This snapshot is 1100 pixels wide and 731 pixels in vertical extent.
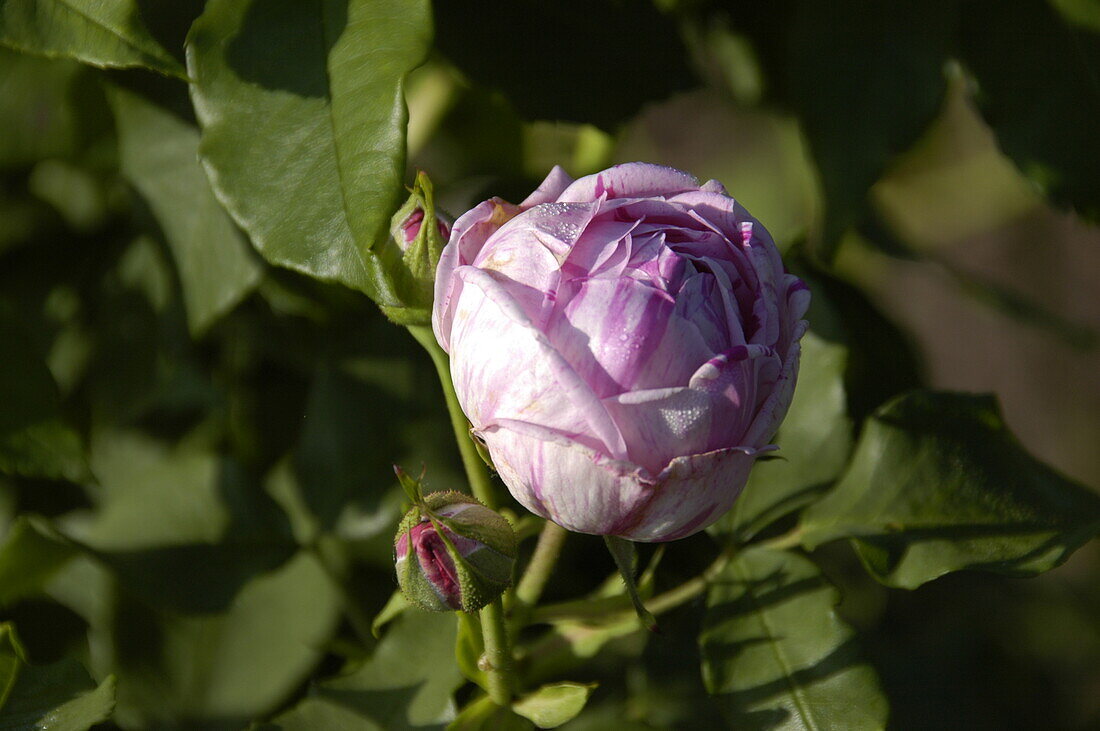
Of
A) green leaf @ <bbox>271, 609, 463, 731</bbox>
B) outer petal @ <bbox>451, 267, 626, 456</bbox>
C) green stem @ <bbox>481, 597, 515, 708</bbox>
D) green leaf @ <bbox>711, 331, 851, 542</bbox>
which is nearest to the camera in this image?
outer petal @ <bbox>451, 267, 626, 456</bbox>

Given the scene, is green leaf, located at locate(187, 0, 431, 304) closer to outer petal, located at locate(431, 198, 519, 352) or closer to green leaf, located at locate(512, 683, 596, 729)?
outer petal, located at locate(431, 198, 519, 352)

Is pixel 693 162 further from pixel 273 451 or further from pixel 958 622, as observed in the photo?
pixel 273 451

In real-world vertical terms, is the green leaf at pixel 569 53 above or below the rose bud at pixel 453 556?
above

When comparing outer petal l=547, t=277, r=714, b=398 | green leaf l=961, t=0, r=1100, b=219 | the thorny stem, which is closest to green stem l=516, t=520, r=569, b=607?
the thorny stem

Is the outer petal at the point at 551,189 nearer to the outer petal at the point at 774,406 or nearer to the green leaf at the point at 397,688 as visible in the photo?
the outer petal at the point at 774,406

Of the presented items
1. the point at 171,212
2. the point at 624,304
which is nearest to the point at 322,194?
the point at 624,304

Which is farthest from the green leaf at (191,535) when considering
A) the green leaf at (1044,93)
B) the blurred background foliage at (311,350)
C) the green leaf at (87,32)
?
the green leaf at (1044,93)
